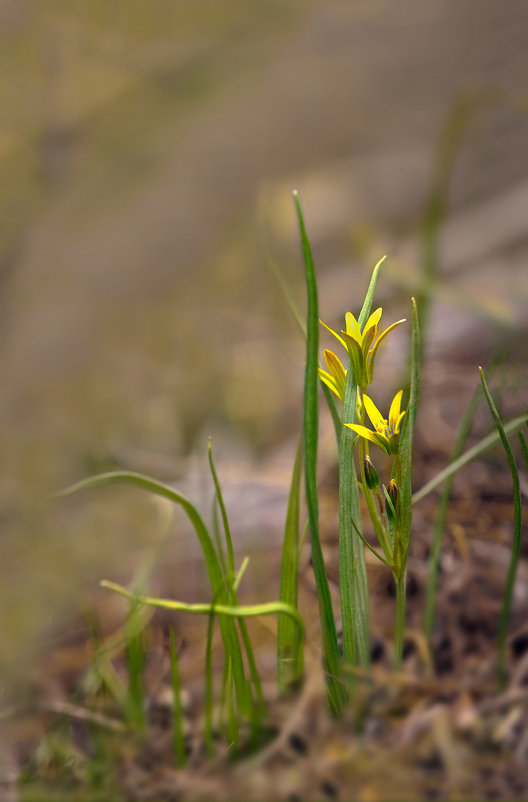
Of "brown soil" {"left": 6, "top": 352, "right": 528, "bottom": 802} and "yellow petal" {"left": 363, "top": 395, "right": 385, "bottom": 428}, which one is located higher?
"yellow petal" {"left": 363, "top": 395, "right": 385, "bottom": 428}

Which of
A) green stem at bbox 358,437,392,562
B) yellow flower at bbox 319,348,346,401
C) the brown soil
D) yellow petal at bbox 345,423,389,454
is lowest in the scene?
the brown soil

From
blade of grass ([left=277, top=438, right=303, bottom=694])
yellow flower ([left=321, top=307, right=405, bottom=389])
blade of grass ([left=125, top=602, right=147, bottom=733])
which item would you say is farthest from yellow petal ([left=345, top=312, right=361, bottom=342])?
blade of grass ([left=125, top=602, right=147, bottom=733])

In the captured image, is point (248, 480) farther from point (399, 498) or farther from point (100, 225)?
point (100, 225)

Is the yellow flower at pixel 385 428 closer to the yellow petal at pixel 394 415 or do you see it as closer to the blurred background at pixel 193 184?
the yellow petal at pixel 394 415

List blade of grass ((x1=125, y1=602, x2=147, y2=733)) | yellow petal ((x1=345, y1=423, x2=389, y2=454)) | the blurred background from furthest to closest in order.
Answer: the blurred background
blade of grass ((x1=125, y1=602, x2=147, y2=733))
yellow petal ((x1=345, y1=423, x2=389, y2=454))

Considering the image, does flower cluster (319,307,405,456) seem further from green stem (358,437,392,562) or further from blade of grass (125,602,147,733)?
blade of grass (125,602,147,733)

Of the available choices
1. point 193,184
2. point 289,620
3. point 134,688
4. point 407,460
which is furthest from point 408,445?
point 193,184

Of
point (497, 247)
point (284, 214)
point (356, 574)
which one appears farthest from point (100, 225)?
point (356, 574)

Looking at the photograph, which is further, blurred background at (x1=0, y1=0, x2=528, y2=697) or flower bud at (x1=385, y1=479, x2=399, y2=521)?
blurred background at (x1=0, y1=0, x2=528, y2=697)
